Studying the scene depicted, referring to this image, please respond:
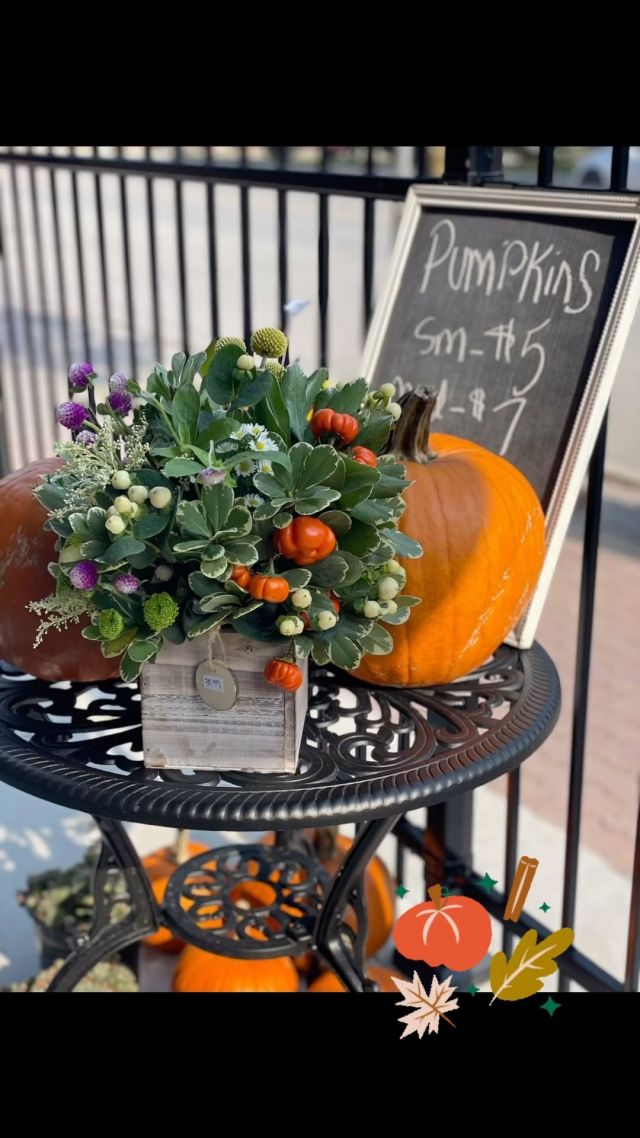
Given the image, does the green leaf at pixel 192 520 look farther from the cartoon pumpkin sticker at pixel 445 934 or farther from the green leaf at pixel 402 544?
the cartoon pumpkin sticker at pixel 445 934

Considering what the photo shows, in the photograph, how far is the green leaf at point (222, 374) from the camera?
4.08 ft

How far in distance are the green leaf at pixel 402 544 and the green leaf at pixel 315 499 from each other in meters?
0.12

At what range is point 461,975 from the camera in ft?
7.55

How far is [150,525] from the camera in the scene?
3.86 ft

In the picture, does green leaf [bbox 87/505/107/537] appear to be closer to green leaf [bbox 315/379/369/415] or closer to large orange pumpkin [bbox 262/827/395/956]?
green leaf [bbox 315/379/369/415]

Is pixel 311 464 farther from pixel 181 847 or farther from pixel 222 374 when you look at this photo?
pixel 181 847

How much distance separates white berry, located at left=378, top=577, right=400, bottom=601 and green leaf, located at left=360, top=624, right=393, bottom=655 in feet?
0.14

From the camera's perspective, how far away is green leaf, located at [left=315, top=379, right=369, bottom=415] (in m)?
1.26

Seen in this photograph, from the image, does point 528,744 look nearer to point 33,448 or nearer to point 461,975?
point 461,975

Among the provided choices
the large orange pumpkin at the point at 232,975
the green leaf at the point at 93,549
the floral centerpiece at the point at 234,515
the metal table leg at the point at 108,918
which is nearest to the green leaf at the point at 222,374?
the floral centerpiece at the point at 234,515

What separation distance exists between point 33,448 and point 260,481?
5.68 m

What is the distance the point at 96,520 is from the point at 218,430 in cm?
16

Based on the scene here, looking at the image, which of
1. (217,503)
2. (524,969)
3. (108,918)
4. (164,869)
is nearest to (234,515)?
(217,503)

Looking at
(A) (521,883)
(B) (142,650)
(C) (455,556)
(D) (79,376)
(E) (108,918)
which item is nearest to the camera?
(A) (521,883)
